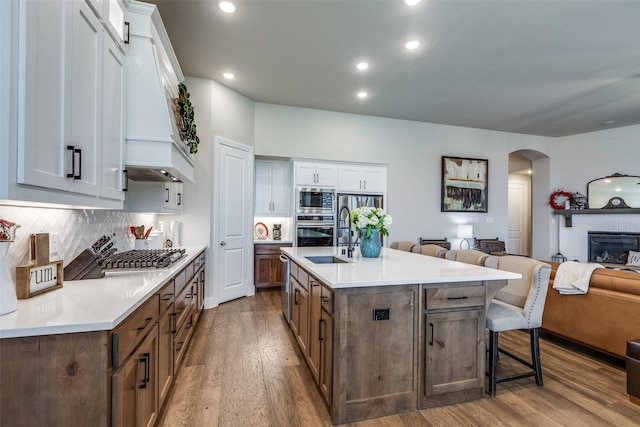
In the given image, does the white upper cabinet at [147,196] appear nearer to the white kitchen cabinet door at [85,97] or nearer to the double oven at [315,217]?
the white kitchen cabinet door at [85,97]

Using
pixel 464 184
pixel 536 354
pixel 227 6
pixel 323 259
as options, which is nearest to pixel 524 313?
pixel 536 354

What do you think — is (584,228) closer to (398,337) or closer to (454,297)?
(454,297)

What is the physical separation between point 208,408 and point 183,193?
2861 millimetres

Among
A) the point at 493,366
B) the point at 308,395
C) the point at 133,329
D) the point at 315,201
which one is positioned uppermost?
the point at 315,201

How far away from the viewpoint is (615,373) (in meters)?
2.45

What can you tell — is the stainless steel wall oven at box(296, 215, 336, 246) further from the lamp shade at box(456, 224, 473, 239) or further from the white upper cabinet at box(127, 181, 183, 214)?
the lamp shade at box(456, 224, 473, 239)

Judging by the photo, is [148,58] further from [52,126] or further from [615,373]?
[615,373]

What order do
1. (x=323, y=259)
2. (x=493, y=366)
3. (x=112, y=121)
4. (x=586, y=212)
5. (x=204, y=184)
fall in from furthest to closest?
1. (x=586, y=212)
2. (x=204, y=184)
3. (x=323, y=259)
4. (x=493, y=366)
5. (x=112, y=121)

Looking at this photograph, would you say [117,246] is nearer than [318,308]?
No

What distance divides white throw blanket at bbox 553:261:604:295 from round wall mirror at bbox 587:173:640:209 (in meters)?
4.89

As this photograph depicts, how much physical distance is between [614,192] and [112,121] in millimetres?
8509

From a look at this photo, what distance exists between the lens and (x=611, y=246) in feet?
20.4

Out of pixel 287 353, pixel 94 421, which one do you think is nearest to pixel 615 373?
pixel 287 353

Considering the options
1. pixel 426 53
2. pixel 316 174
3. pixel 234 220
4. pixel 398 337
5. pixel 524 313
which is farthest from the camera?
pixel 316 174
